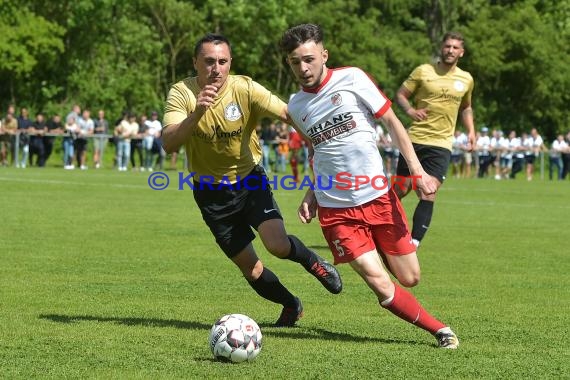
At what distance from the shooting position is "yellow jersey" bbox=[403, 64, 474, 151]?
39.5 feet

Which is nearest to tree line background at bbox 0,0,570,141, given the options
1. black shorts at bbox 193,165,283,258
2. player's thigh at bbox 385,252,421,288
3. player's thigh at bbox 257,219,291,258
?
black shorts at bbox 193,165,283,258

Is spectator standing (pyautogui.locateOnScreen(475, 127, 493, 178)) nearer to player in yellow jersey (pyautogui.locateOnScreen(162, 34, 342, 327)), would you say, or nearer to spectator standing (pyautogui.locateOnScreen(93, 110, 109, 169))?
spectator standing (pyautogui.locateOnScreen(93, 110, 109, 169))

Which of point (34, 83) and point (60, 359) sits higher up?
point (34, 83)

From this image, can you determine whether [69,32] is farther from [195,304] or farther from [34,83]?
[195,304]

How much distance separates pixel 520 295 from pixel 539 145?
3279cm

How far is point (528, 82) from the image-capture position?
5931 cm

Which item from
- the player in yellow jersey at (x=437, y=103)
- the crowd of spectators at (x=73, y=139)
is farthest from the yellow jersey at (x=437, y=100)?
the crowd of spectators at (x=73, y=139)

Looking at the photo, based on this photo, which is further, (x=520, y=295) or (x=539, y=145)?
(x=539, y=145)

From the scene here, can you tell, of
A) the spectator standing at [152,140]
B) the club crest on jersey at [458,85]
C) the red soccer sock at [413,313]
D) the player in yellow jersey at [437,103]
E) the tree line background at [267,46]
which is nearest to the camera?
the red soccer sock at [413,313]

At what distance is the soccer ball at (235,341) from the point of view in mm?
6500

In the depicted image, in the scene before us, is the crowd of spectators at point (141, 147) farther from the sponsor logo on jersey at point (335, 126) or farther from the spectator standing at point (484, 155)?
the sponsor logo on jersey at point (335, 126)

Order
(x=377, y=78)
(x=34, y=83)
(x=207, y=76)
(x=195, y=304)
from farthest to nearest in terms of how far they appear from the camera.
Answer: (x=377, y=78), (x=34, y=83), (x=195, y=304), (x=207, y=76)

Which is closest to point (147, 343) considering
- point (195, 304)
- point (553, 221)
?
point (195, 304)

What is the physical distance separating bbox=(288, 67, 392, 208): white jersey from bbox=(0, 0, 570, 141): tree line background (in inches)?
1558
